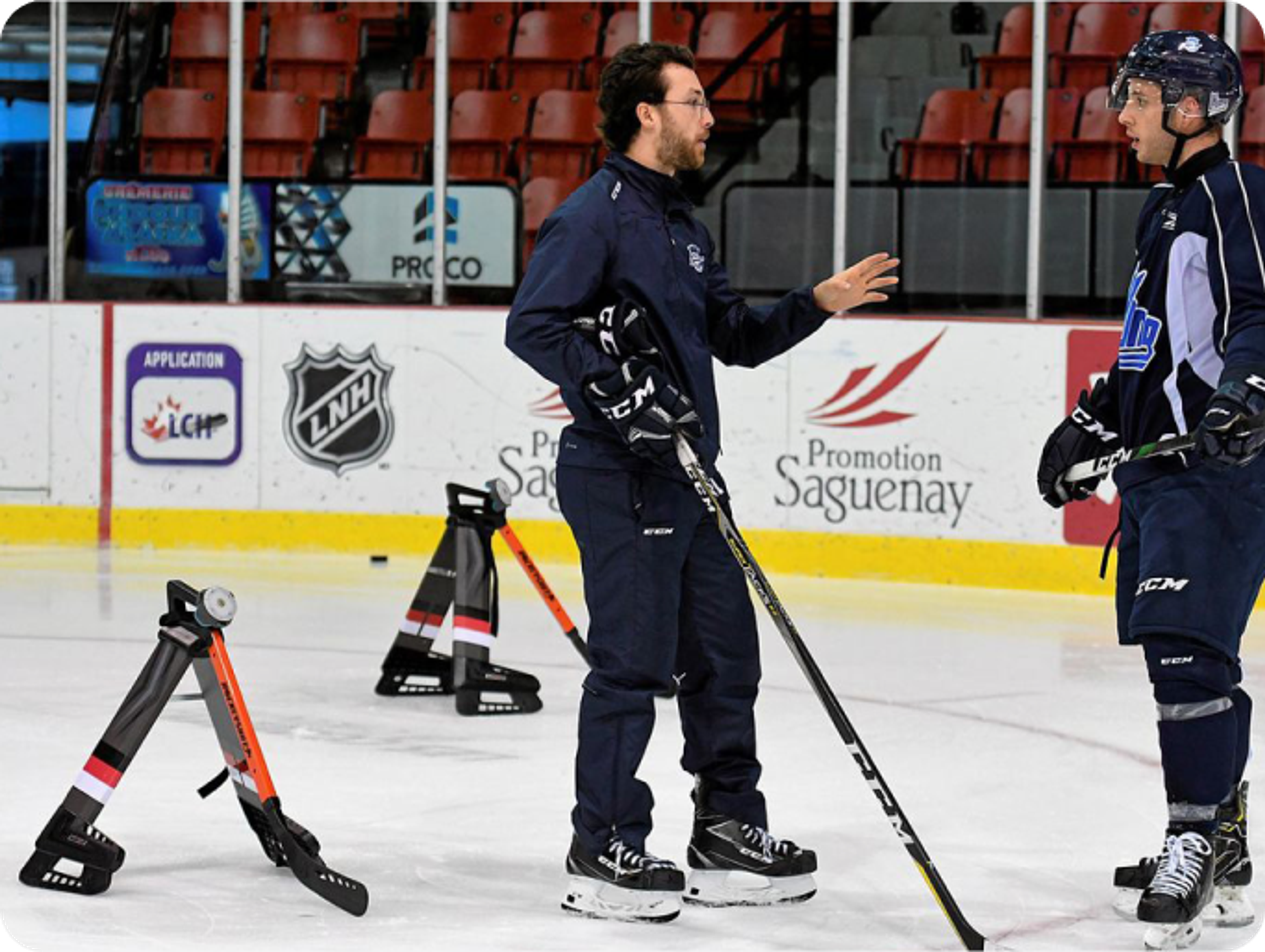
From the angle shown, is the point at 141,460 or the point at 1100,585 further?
the point at 141,460

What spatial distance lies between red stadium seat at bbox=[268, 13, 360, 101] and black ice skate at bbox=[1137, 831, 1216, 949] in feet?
21.8

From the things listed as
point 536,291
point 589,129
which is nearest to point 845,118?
point 589,129

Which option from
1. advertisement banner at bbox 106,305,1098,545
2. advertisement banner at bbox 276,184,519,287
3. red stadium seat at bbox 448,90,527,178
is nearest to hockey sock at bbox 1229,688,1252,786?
advertisement banner at bbox 106,305,1098,545

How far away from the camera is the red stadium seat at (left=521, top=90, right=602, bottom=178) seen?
30.7 feet

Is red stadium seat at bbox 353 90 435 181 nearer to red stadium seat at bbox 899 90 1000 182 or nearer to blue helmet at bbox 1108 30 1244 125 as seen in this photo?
red stadium seat at bbox 899 90 1000 182

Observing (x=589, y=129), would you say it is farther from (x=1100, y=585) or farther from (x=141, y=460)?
(x=1100, y=585)

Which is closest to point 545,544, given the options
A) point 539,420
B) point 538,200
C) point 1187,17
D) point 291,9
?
point 539,420

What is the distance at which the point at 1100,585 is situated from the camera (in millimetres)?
7633

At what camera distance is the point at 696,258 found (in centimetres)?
379

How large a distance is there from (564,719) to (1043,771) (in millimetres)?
1186

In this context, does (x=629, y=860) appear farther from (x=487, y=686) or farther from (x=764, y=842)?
(x=487, y=686)

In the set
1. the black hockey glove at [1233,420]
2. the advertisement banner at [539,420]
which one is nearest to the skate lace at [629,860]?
the black hockey glove at [1233,420]

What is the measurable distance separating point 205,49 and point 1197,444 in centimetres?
680

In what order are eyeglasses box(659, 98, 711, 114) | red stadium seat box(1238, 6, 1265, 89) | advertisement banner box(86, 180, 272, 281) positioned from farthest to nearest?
advertisement banner box(86, 180, 272, 281), red stadium seat box(1238, 6, 1265, 89), eyeglasses box(659, 98, 711, 114)
